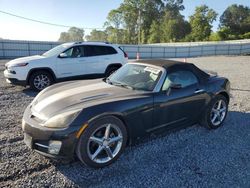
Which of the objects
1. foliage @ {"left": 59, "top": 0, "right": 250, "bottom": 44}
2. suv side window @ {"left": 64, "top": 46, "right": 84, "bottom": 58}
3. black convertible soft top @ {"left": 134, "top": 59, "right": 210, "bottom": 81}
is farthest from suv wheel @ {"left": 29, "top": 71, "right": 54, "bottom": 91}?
foliage @ {"left": 59, "top": 0, "right": 250, "bottom": 44}

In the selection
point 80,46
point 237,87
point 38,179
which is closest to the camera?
point 38,179

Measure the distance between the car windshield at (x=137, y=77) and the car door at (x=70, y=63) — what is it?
385 cm

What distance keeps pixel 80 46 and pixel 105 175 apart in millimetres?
6125

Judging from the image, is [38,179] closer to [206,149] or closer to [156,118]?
[156,118]

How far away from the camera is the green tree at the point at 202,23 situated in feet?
218

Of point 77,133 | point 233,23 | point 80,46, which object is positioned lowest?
point 77,133

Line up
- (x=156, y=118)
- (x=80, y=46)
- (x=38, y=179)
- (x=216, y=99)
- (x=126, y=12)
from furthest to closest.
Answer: (x=126, y=12) → (x=80, y=46) → (x=216, y=99) → (x=156, y=118) → (x=38, y=179)

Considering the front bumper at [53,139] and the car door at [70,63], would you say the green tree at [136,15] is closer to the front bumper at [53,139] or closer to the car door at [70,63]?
the car door at [70,63]

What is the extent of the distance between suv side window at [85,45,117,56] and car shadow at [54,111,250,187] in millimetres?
5062

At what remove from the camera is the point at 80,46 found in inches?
342

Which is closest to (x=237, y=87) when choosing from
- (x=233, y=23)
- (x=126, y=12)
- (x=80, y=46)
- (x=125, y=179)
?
(x=80, y=46)

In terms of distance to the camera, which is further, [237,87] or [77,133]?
[237,87]

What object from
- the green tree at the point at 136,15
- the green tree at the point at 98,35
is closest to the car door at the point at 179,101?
the green tree at the point at 136,15

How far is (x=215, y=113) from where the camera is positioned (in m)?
5.14
